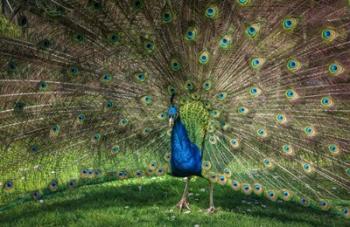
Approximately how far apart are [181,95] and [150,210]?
4.83 feet

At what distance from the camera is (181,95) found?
18.2 feet

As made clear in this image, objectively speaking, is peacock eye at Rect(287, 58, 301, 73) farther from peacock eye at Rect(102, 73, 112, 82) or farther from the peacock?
peacock eye at Rect(102, 73, 112, 82)

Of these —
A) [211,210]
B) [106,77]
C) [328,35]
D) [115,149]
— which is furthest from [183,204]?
[328,35]

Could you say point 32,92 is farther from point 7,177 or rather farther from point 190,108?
point 190,108

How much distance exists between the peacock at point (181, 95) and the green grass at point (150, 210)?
0.42 meters

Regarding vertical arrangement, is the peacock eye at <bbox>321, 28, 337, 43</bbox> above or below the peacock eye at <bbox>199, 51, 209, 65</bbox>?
above

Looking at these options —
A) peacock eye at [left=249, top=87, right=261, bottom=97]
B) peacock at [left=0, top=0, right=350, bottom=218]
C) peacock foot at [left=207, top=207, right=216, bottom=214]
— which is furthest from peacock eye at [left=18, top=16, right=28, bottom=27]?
peacock foot at [left=207, top=207, right=216, bottom=214]

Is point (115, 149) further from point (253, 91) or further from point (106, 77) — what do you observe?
point (253, 91)

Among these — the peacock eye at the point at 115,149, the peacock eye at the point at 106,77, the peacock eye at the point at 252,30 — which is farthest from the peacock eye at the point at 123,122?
the peacock eye at the point at 252,30

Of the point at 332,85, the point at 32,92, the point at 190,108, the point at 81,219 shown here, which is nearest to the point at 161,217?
the point at 81,219

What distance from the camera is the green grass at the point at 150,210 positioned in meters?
5.41

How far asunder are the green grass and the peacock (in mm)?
424

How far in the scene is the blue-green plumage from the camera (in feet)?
17.7

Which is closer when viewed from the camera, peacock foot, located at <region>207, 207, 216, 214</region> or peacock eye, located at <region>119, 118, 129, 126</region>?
peacock eye, located at <region>119, 118, 129, 126</region>
